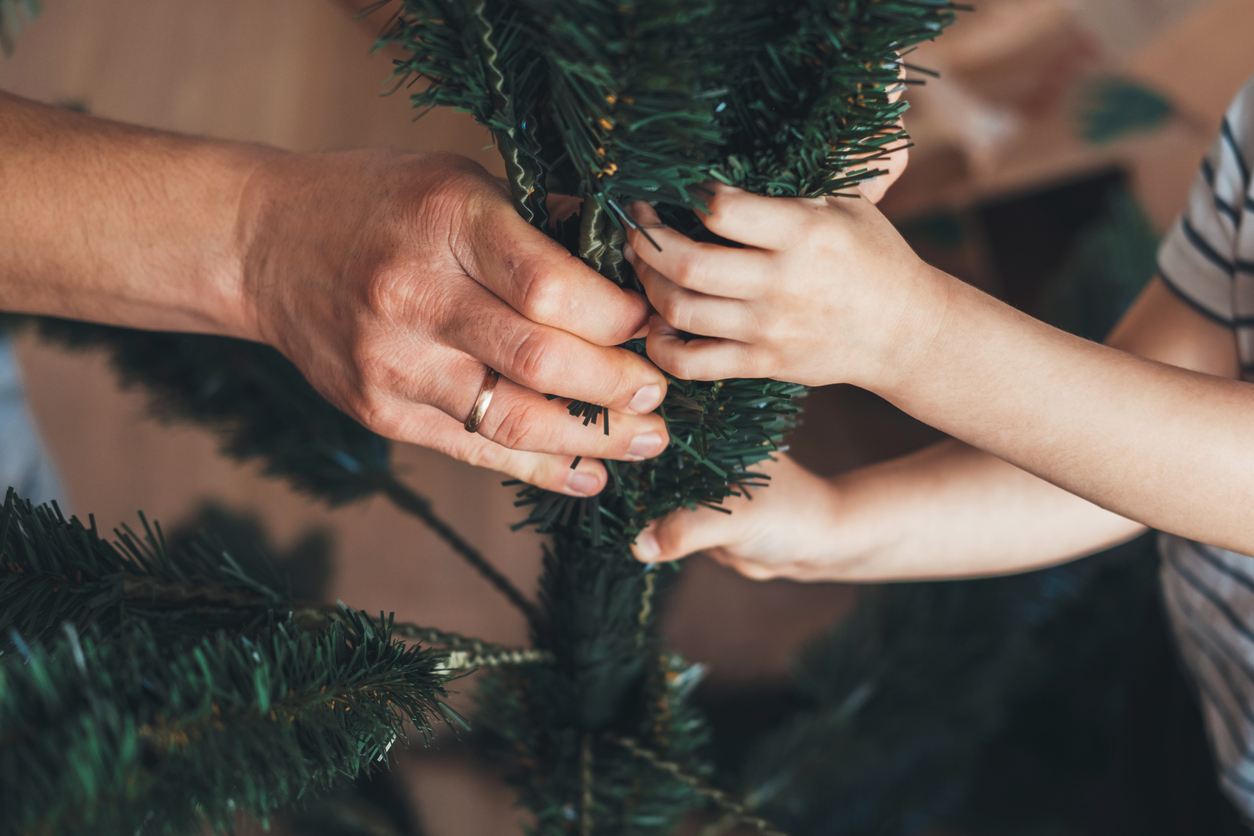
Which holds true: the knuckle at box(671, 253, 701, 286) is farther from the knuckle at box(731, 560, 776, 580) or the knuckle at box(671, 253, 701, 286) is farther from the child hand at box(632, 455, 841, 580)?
the knuckle at box(731, 560, 776, 580)

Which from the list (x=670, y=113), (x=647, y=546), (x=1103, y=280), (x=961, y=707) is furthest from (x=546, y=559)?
(x=1103, y=280)

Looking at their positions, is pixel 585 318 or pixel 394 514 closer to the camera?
pixel 585 318

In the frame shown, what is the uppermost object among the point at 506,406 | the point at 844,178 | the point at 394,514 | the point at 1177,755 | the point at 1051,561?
the point at 844,178

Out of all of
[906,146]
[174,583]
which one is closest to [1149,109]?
[906,146]

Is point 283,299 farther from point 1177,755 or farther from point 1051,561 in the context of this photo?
point 1177,755

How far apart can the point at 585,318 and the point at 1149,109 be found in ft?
4.15

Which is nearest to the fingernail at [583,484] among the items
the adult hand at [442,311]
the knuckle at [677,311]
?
the adult hand at [442,311]

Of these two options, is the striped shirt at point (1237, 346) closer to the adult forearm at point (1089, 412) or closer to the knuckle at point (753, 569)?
the adult forearm at point (1089, 412)

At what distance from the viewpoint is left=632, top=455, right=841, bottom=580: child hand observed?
0.38 meters

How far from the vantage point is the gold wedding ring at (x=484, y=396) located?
0.34 metres

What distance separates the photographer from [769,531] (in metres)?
0.45

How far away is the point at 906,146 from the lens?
259 mm

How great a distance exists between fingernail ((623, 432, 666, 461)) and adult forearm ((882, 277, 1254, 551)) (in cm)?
11

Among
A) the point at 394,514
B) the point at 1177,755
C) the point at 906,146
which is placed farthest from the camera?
the point at 394,514
